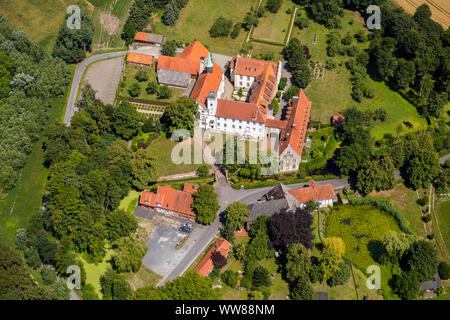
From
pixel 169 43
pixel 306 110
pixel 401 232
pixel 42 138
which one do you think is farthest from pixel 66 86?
pixel 401 232

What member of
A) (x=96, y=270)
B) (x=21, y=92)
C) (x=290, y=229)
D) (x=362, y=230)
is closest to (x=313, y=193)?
(x=362, y=230)

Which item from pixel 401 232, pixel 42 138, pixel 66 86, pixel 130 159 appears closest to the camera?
pixel 401 232

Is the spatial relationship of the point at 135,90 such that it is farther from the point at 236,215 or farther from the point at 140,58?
the point at 236,215

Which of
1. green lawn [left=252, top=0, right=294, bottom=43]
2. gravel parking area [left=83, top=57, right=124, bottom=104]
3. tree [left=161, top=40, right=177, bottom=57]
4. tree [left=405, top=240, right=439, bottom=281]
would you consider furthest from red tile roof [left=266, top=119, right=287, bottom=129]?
tree [left=405, top=240, right=439, bottom=281]

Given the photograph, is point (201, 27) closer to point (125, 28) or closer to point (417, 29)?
point (125, 28)

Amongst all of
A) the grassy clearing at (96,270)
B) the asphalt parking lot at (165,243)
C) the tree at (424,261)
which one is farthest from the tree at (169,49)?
the tree at (424,261)

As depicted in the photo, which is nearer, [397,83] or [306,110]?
[306,110]
